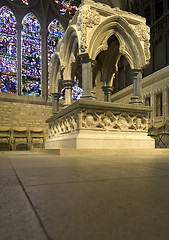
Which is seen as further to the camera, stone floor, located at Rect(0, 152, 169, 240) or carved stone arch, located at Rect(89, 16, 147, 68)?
carved stone arch, located at Rect(89, 16, 147, 68)

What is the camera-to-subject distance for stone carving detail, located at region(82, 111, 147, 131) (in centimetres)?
436

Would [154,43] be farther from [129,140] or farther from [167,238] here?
[167,238]

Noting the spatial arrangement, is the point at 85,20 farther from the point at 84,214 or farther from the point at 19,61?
the point at 19,61

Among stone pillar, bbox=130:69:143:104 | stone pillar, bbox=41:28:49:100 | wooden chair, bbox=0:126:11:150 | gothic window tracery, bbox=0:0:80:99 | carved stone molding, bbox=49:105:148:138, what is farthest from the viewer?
stone pillar, bbox=41:28:49:100

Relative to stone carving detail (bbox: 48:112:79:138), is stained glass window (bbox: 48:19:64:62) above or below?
above

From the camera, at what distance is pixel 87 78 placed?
14.9ft

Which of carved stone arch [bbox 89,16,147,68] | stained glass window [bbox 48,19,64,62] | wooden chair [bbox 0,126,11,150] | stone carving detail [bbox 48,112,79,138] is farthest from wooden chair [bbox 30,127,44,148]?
carved stone arch [bbox 89,16,147,68]

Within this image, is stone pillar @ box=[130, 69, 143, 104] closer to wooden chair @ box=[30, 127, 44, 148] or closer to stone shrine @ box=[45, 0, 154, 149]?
stone shrine @ box=[45, 0, 154, 149]

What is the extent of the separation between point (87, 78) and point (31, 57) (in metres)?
9.27

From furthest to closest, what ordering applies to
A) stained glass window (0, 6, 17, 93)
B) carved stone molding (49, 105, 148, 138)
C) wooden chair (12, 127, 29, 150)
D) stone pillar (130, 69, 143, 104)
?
stained glass window (0, 6, 17, 93) < wooden chair (12, 127, 29, 150) < stone pillar (130, 69, 143, 104) < carved stone molding (49, 105, 148, 138)

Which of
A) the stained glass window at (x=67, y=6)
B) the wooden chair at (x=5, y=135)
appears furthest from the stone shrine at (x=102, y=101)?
the stained glass window at (x=67, y=6)

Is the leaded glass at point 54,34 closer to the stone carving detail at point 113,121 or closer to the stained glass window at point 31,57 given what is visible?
the stained glass window at point 31,57

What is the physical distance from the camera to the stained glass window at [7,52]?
12.1 metres

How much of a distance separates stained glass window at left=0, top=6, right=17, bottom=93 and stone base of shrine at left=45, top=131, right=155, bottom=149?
8.42m
